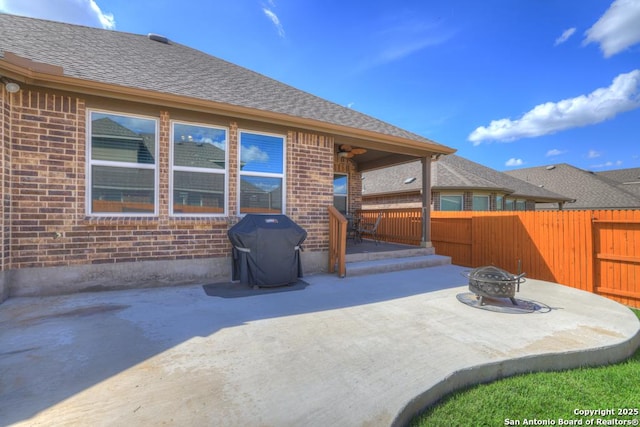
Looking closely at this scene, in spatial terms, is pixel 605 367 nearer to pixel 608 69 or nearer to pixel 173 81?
pixel 173 81

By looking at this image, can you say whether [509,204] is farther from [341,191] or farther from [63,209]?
[63,209]

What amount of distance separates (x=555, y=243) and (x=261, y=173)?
22.7 ft

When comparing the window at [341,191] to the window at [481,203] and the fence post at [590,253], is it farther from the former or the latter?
the window at [481,203]

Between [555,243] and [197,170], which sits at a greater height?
[197,170]

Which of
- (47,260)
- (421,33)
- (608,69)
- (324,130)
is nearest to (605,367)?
(324,130)

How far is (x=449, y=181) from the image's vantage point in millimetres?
14180

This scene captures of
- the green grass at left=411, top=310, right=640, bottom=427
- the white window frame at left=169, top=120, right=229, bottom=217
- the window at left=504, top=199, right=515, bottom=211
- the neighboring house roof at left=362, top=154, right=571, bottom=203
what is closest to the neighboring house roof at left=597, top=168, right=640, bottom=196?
the neighboring house roof at left=362, top=154, right=571, bottom=203

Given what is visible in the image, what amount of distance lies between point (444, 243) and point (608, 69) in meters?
14.2

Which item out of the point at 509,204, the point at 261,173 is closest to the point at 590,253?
the point at 261,173

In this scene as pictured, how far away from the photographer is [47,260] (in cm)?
432

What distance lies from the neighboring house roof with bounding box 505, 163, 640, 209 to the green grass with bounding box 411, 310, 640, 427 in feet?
84.2

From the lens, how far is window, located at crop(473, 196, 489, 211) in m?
14.5

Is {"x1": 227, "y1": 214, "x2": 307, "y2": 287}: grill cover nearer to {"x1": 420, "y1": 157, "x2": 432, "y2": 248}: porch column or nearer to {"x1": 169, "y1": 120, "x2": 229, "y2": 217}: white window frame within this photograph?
{"x1": 169, "y1": 120, "x2": 229, "y2": 217}: white window frame

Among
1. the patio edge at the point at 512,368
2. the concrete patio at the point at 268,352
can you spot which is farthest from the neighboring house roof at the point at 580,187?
the patio edge at the point at 512,368
